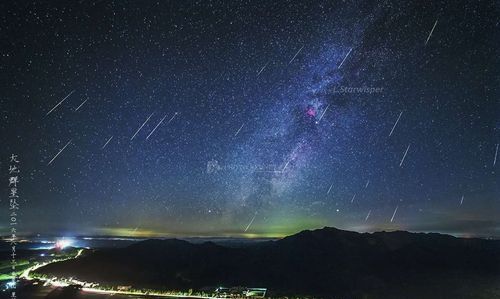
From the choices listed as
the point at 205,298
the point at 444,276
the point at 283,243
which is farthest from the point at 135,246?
the point at 444,276

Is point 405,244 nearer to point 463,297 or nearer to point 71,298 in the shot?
point 463,297

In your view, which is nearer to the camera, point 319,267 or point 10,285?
point 10,285

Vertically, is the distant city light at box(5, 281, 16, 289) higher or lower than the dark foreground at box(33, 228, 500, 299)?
lower

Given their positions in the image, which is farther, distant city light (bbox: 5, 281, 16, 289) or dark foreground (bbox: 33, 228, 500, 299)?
dark foreground (bbox: 33, 228, 500, 299)

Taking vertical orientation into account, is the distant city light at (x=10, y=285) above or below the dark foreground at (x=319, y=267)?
below

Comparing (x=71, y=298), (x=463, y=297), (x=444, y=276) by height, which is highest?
(x=444, y=276)


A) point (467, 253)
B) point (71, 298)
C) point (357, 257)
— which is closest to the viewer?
point (71, 298)

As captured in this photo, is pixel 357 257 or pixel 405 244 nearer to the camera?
pixel 357 257

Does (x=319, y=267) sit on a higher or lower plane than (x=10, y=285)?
higher

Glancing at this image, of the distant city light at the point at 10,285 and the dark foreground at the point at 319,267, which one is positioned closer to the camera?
the distant city light at the point at 10,285

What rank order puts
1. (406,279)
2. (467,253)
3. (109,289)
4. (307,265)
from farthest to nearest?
(467,253)
(307,265)
(406,279)
(109,289)

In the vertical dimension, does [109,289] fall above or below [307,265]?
below
